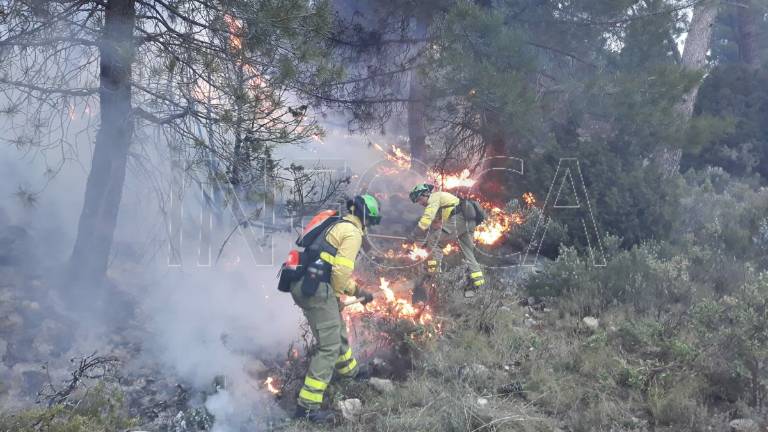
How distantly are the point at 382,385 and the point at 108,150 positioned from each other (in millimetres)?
3898

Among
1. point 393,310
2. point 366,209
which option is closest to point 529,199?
point 393,310

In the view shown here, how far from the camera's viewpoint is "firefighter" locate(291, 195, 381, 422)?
4715 millimetres

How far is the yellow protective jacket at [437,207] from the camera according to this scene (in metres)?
7.32

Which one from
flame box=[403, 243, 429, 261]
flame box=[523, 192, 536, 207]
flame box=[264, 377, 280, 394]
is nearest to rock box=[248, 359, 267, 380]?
flame box=[264, 377, 280, 394]

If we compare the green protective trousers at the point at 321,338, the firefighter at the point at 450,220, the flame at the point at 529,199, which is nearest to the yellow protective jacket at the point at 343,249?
the green protective trousers at the point at 321,338

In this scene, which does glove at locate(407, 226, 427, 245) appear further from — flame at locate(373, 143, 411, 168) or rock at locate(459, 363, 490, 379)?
rock at locate(459, 363, 490, 379)

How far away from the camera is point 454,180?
989 cm

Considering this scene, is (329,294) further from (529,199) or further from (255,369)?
(529,199)

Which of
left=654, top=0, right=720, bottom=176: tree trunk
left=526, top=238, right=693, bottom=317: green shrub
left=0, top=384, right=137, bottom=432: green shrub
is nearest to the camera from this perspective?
left=0, top=384, right=137, bottom=432: green shrub

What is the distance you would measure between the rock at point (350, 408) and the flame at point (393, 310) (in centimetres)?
130

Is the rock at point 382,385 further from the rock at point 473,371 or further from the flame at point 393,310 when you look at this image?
the flame at point 393,310

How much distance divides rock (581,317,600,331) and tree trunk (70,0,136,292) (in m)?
A: 5.14


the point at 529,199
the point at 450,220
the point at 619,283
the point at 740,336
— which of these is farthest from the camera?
the point at 529,199

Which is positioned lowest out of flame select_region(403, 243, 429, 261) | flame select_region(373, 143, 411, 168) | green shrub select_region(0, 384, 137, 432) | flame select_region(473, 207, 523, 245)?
green shrub select_region(0, 384, 137, 432)
